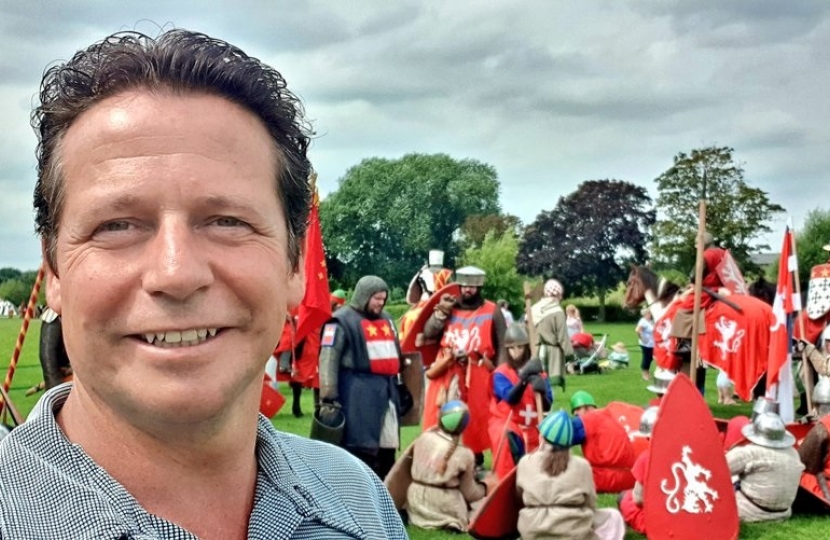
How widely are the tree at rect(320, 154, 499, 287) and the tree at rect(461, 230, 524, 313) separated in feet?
13.7

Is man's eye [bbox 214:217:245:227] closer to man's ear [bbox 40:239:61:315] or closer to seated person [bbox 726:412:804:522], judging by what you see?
man's ear [bbox 40:239:61:315]

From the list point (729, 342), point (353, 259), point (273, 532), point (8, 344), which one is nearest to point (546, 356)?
point (729, 342)

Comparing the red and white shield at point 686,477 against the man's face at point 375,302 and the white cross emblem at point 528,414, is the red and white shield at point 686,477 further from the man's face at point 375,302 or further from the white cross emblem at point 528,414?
the man's face at point 375,302

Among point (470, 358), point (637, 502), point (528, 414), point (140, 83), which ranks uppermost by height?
point (140, 83)

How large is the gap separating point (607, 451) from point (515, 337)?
115 centimetres

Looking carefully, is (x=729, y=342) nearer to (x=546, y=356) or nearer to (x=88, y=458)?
(x=546, y=356)

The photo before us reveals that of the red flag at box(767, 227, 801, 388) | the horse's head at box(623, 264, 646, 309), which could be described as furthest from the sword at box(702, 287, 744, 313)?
the horse's head at box(623, 264, 646, 309)

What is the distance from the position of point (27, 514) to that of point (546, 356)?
12.8 m

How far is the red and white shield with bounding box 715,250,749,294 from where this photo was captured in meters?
9.62

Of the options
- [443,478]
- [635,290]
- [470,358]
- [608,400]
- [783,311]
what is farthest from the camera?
[608,400]

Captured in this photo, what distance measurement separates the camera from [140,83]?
3.40 ft

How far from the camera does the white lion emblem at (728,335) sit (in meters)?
9.13

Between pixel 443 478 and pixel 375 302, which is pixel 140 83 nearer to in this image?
pixel 443 478

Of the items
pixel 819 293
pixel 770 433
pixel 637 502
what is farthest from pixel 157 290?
pixel 819 293
